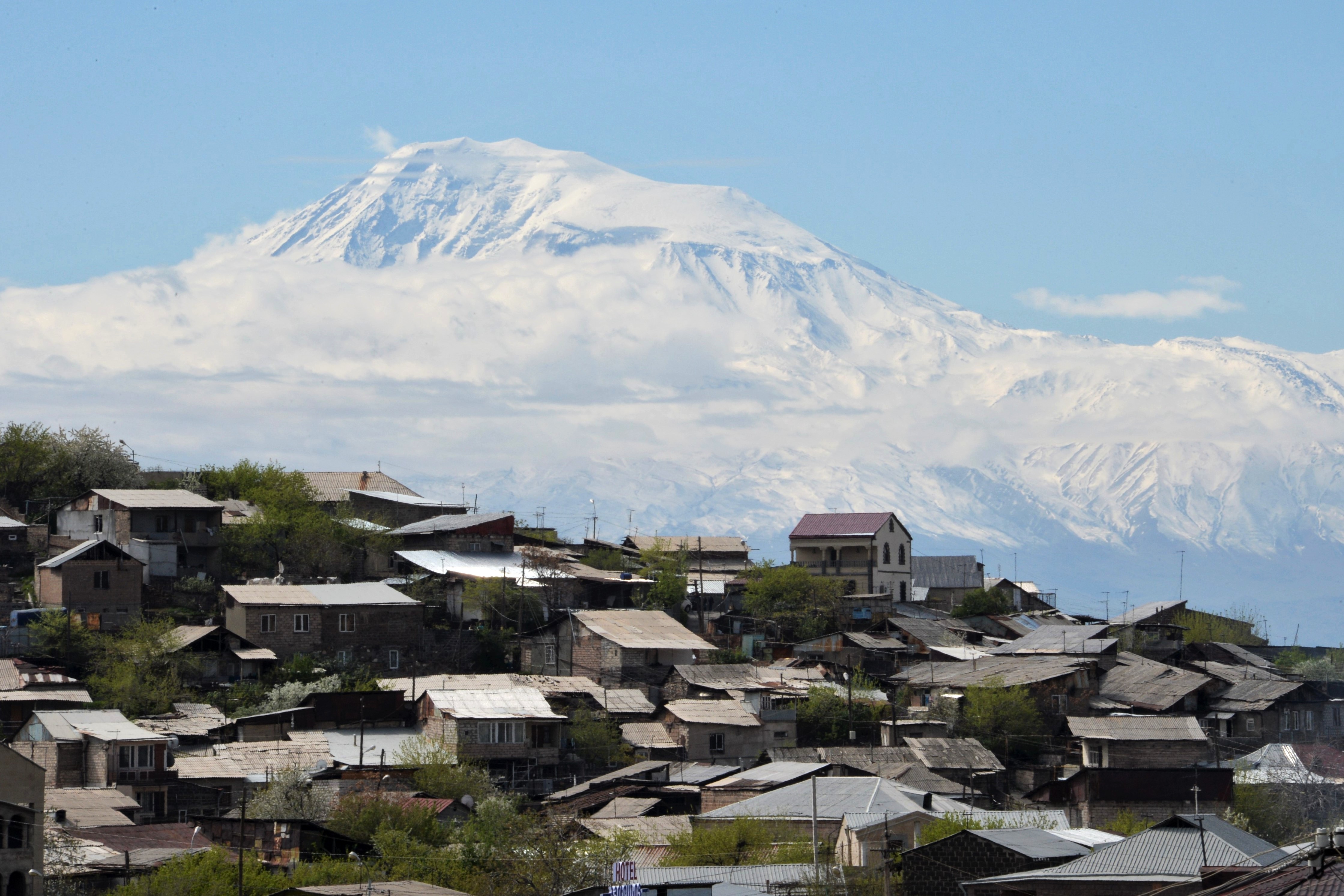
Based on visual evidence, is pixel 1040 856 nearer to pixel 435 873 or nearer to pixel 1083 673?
pixel 435 873

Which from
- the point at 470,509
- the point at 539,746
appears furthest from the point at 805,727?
the point at 470,509

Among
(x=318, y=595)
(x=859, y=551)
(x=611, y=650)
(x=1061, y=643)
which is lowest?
(x=1061, y=643)

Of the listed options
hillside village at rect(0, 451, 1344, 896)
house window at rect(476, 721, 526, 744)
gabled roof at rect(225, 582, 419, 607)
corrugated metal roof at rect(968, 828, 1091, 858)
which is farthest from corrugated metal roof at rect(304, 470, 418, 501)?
corrugated metal roof at rect(968, 828, 1091, 858)

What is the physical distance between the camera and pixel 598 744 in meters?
58.8

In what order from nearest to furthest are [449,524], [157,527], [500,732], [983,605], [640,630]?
[500,732]
[640,630]
[157,527]
[449,524]
[983,605]

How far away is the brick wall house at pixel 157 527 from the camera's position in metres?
72.2

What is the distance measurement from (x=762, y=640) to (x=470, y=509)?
2675 centimetres

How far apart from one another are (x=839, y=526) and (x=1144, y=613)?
16.3 meters

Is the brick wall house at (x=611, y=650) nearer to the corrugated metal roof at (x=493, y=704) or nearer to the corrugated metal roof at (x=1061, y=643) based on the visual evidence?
the corrugated metal roof at (x=493, y=704)

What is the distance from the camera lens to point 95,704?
57.4m

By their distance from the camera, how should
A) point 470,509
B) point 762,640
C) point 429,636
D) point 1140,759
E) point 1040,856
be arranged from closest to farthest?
1. point 1040,856
2. point 1140,759
3. point 429,636
4. point 762,640
5. point 470,509

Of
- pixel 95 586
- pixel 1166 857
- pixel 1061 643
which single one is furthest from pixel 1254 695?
pixel 95 586

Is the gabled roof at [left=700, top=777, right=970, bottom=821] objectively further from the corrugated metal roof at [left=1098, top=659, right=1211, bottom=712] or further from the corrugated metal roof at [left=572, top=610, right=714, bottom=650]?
the corrugated metal roof at [left=1098, top=659, right=1211, bottom=712]

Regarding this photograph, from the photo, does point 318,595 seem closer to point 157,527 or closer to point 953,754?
point 157,527
